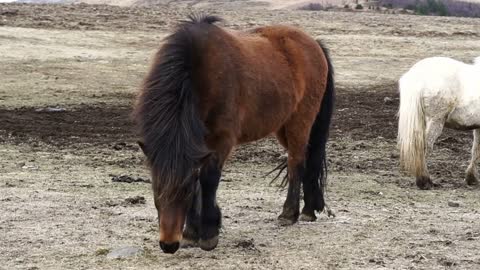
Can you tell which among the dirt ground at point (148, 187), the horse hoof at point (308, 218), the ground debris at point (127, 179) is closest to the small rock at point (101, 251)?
the dirt ground at point (148, 187)

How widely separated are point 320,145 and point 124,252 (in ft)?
7.59

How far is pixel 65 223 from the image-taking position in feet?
21.6

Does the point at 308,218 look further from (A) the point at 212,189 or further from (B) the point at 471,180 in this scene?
(B) the point at 471,180

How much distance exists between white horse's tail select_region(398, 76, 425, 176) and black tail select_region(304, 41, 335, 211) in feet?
6.19

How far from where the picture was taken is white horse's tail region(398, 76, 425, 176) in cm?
895

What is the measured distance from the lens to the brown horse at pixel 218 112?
16.7 ft

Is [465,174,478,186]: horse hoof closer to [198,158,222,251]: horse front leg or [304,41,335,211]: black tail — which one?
[304,41,335,211]: black tail

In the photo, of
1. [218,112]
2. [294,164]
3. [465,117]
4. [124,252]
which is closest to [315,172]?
[294,164]

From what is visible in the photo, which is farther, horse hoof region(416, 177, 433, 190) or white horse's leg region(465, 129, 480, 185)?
white horse's leg region(465, 129, 480, 185)

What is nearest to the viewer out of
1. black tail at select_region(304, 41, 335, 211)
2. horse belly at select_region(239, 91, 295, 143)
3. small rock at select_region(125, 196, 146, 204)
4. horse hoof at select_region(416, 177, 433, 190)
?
horse belly at select_region(239, 91, 295, 143)

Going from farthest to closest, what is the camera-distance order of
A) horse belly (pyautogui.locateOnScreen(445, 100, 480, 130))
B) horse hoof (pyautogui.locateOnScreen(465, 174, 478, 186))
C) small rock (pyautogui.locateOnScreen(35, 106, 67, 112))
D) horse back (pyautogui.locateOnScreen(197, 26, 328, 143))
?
small rock (pyautogui.locateOnScreen(35, 106, 67, 112))
horse hoof (pyautogui.locateOnScreen(465, 174, 478, 186))
horse belly (pyautogui.locateOnScreen(445, 100, 480, 130))
horse back (pyautogui.locateOnScreen(197, 26, 328, 143))

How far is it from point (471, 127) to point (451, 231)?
2975mm

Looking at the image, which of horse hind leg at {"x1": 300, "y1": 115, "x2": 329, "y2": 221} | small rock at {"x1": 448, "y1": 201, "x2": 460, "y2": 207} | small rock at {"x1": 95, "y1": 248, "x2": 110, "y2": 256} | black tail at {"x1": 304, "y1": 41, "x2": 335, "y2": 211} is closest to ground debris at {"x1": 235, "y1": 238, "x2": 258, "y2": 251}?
small rock at {"x1": 95, "y1": 248, "x2": 110, "y2": 256}

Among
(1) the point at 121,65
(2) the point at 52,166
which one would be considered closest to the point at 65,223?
(2) the point at 52,166
